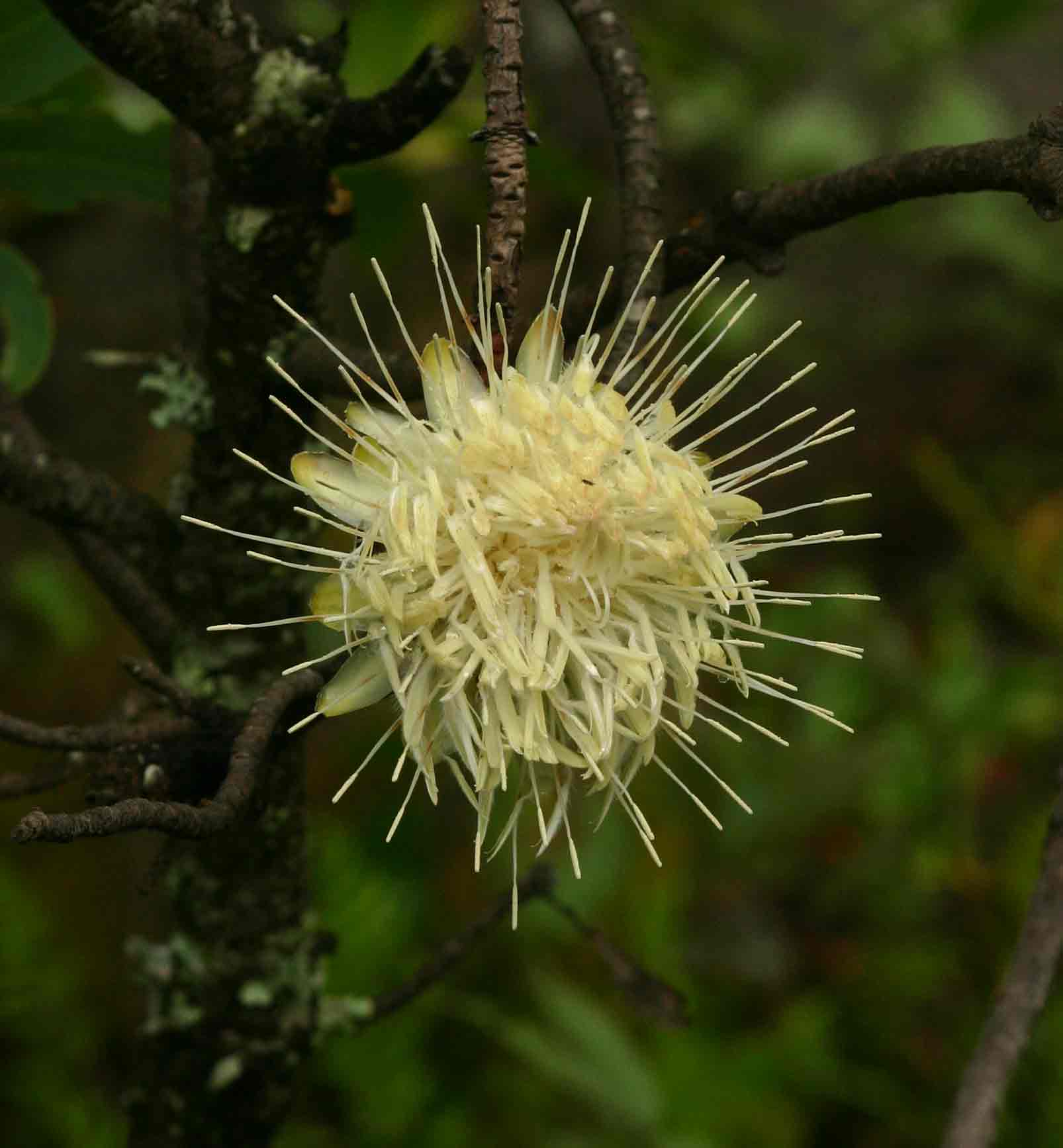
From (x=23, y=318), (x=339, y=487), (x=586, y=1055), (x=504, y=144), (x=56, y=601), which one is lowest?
(x=586, y=1055)

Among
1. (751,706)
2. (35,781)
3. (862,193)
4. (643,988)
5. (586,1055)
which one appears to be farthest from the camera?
(751,706)

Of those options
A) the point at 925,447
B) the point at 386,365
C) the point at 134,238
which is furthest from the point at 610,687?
the point at 134,238

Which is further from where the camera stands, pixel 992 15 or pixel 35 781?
pixel 992 15

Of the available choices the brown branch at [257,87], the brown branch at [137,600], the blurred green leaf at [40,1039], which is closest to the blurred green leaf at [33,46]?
the brown branch at [257,87]

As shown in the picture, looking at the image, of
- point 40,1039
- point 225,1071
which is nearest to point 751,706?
point 40,1039

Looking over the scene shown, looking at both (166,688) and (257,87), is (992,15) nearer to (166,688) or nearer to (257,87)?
(257,87)

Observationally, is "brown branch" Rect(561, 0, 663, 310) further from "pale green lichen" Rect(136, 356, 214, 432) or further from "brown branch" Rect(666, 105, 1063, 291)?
"pale green lichen" Rect(136, 356, 214, 432)

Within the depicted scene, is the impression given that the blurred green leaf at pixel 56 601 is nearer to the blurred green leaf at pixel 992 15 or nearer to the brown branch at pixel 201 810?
the brown branch at pixel 201 810
